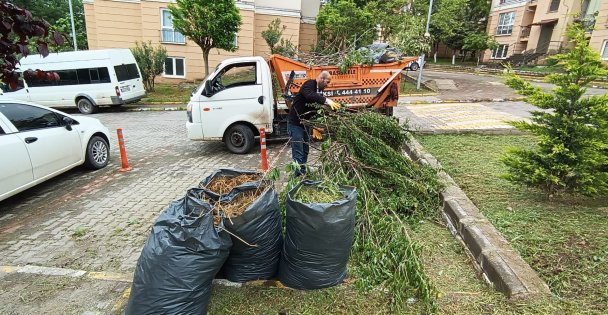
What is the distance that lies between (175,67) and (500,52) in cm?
2960

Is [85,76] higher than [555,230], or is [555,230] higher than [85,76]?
[85,76]

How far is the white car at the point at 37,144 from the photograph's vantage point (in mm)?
4781

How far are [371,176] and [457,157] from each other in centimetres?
279

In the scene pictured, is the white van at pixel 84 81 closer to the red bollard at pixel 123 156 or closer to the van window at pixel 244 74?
the red bollard at pixel 123 156

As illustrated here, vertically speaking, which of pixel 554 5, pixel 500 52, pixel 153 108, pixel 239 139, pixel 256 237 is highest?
pixel 554 5

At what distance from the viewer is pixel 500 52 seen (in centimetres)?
3316

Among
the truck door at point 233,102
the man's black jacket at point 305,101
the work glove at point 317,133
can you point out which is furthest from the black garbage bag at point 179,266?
the truck door at point 233,102

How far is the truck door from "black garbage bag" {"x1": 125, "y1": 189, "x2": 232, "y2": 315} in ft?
16.4

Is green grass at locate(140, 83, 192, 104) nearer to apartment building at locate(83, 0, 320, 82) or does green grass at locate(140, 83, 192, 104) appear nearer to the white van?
apartment building at locate(83, 0, 320, 82)

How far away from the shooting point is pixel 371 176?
165 inches

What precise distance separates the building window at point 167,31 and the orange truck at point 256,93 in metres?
Answer: 14.3

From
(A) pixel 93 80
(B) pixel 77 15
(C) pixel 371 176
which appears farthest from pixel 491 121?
(B) pixel 77 15

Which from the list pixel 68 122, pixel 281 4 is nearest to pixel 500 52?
pixel 281 4

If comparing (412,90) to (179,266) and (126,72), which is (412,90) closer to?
(126,72)
